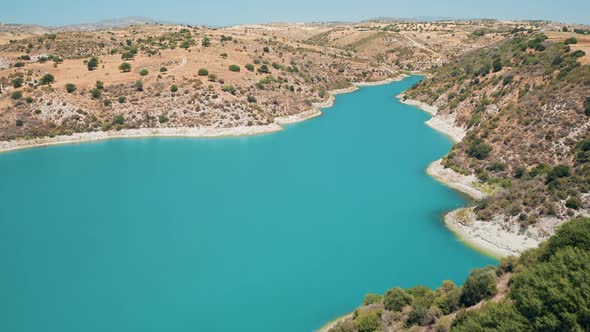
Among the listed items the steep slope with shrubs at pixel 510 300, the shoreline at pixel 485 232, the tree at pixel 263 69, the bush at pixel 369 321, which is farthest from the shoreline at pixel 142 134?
the bush at pixel 369 321

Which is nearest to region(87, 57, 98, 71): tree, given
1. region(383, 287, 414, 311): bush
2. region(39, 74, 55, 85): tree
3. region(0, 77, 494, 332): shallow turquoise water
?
region(39, 74, 55, 85): tree

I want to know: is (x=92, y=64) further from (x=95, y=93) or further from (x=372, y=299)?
(x=372, y=299)

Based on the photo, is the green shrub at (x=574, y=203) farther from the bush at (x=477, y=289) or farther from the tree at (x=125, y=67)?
the tree at (x=125, y=67)

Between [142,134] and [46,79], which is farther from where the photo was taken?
[46,79]

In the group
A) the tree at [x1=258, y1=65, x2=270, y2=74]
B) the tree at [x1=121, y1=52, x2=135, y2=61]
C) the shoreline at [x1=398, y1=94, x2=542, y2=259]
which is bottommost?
the shoreline at [x1=398, y1=94, x2=542, y2=259]

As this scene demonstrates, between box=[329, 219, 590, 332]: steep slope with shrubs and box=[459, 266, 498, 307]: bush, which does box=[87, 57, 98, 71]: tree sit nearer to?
box=[329, 219, 590, 332]: steep slope with shrubs

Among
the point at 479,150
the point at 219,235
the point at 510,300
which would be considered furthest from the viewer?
the point at 479,150

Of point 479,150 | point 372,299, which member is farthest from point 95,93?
point 372,299
